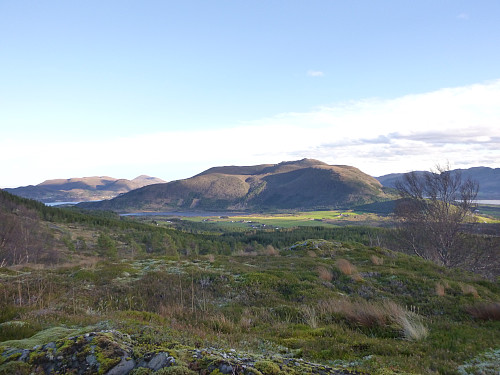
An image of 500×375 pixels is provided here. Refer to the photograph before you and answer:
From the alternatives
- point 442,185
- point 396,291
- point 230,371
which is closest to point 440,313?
point 396,291

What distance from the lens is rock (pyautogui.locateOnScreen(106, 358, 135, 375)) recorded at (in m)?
4.02

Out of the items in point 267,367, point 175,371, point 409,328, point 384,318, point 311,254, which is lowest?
point 311,254

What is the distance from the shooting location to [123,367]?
4109mm

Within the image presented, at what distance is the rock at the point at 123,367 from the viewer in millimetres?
4023

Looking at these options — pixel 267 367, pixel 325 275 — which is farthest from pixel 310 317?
pixel 325 275

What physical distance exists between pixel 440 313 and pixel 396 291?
3.14m

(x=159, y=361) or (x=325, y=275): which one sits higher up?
(x=159, y=361)

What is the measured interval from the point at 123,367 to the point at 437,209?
37839 millimetres

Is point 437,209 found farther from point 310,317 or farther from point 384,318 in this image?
point 310,317

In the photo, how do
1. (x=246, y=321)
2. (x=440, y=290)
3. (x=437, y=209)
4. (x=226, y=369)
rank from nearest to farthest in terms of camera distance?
(x=226, y=369), (x=246, y=321), (x=440, y=290), (x=437, y=209)

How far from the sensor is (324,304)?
1075 cm

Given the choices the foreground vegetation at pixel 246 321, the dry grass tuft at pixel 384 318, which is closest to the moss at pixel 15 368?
the foreground vegetation at pixel 246 321

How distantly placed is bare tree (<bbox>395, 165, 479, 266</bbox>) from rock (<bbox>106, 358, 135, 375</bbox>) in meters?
34.8

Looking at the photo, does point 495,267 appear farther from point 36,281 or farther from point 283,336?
point 36,281
